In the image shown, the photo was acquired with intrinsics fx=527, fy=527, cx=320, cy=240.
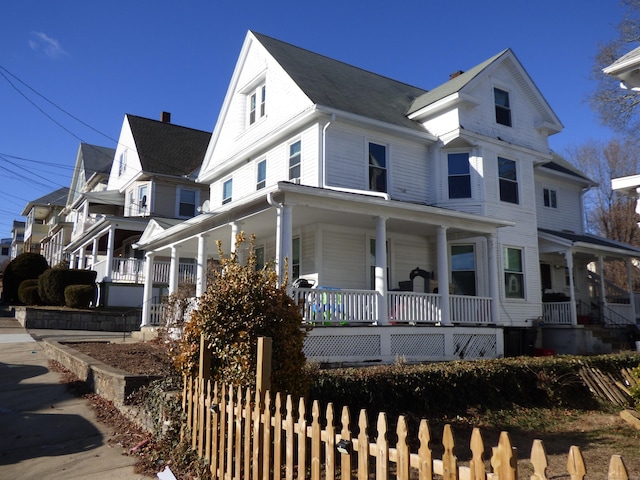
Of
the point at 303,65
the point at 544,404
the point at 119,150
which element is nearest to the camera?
the point at 544,404

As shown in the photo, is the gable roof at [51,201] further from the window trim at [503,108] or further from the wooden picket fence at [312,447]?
the wooden picket fence at [312,447]

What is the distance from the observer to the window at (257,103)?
1873cm

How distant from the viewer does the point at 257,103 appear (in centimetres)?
1900

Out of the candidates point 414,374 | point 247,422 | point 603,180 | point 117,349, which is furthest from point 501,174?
point 603,180

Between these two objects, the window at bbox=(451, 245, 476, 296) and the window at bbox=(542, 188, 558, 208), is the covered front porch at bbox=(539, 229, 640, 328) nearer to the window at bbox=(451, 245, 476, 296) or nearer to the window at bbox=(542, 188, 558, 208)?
the window at bbox=(542, 188, 558, 208)

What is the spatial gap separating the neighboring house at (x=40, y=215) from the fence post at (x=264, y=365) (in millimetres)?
55648

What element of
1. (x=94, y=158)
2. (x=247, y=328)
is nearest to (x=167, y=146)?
(x=94, y=158)

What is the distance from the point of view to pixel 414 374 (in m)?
9.00

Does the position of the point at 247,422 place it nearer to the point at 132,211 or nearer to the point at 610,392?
the point at 610,392

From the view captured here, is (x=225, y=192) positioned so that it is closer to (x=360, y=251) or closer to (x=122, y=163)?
(x=360, y=251)

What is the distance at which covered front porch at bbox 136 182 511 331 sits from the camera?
11867 millimetres

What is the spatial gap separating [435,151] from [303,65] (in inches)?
217

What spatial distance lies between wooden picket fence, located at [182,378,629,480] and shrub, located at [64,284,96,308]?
1679 cm

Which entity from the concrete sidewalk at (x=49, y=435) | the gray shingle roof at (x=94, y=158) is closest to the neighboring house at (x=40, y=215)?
the gray shingle roof at (x=94, y=158)
